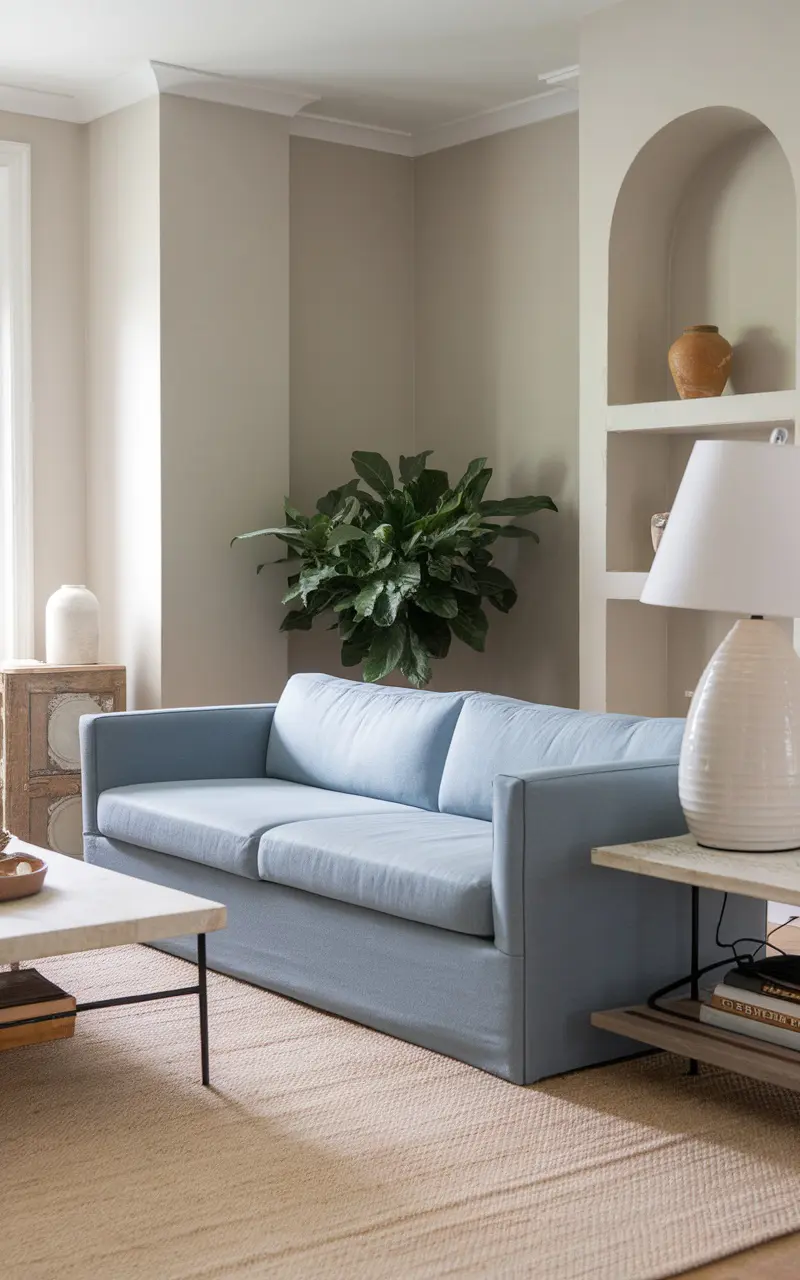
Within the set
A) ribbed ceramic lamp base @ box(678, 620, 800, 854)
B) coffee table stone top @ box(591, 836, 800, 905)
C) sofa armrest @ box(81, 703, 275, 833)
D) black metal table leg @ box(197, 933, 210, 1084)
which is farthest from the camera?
sofa armrest @ box(81, 703, 275, 833)

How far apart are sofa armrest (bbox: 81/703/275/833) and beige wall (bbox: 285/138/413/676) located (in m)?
1.52

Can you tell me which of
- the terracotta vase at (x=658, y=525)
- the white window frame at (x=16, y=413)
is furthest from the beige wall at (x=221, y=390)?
the terracotta vase at (x=658, y=525)

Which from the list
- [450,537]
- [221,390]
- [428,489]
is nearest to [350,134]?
[221,390]

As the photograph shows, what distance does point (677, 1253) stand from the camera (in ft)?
7.44

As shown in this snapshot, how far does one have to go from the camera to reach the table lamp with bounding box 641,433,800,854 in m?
2.82

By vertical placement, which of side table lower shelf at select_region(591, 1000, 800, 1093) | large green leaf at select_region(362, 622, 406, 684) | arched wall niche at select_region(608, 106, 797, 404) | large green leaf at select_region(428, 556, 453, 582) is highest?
arched wall niche at select_region(608, 106, 797, 404)

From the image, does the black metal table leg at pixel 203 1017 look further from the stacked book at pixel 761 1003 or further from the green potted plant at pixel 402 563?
the green potted plant at pixel 402 563

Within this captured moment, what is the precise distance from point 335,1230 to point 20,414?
163 inches

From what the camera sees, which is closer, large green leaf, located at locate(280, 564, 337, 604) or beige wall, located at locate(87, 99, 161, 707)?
large green leaf, located at locate(280, 564, 337, 604)

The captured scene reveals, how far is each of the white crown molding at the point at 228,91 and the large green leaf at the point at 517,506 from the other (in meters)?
1.77

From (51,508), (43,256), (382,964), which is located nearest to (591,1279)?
(382,964)

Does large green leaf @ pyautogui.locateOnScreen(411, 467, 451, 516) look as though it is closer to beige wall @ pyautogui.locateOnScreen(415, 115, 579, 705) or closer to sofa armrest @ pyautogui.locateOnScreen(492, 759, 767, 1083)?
beige wall @ pyautogui.locateOnScreen(415, 115, 579, 705)

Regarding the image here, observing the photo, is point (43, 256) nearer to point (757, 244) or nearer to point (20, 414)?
point (20, 414)

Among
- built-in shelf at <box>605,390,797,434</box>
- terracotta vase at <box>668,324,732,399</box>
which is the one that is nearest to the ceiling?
terracotta vase at <box>668,324,732,399</box>
